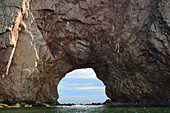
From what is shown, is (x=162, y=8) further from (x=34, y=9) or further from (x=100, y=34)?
(x=34, y=9)

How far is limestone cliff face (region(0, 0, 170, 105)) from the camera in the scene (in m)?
42.7

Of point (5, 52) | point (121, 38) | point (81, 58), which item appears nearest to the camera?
point (5, 52)

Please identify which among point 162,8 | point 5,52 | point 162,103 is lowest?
point 162,103

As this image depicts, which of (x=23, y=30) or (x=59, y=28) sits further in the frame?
(x=59, y=28)

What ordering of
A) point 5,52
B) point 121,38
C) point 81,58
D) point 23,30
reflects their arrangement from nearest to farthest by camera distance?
1. point 5,52
2. point 23,30
3. point 121,38
4. point 81,58

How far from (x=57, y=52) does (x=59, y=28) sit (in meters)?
4.67

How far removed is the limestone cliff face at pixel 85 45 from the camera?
140 feet

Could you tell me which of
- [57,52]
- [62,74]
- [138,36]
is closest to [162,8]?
[138,36]

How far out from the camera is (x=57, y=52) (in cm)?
4884

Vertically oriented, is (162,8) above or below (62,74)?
above

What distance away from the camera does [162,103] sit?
1812 inches

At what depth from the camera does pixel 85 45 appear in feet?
164

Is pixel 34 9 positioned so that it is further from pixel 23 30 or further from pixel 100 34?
pixel 100 34

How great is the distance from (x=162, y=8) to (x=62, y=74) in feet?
79.5
